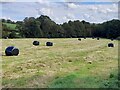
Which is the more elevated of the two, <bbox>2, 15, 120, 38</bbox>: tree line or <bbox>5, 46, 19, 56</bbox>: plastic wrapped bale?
<bbox>2, 15, 120, 38</bbox>: tree line

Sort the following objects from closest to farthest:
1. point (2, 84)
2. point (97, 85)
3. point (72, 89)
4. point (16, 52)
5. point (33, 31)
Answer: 1. point (72, 89)
2. point (97, 85)
3. point (2, 84)
4. point (16, 52)
5. point (33, 31)

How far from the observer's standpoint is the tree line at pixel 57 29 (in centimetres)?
12812

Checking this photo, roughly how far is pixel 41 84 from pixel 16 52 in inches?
775

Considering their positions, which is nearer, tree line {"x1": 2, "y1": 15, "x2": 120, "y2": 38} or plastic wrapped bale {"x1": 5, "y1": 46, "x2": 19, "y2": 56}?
plastic wrapped bale {"x1": 5, "y1": 46, "x2": 19, "y2": 56}

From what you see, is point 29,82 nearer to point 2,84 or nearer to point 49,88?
point 2,84

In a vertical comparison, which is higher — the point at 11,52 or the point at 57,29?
the point at 57,29

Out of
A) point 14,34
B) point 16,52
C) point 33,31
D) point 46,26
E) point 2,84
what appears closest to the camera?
point 2,84

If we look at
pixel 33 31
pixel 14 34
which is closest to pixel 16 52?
pixel 14 34

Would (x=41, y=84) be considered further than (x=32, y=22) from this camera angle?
No

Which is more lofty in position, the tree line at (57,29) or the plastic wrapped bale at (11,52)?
the tree line at (57,29)

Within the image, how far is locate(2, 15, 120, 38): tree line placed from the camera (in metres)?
128

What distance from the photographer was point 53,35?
136 m

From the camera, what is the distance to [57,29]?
5561 inches

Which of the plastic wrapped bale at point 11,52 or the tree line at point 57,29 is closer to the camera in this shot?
the plastic wrapped bale at point 11,52
